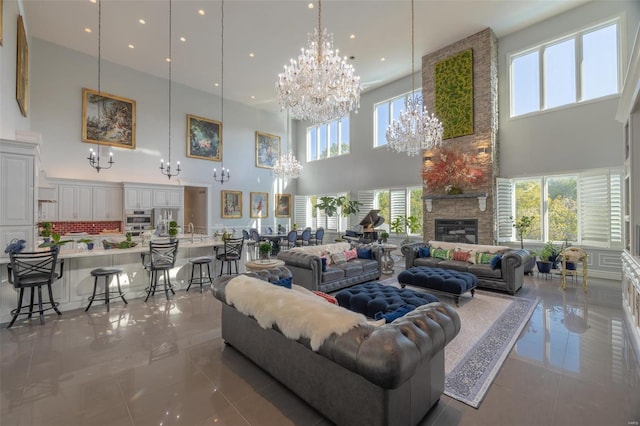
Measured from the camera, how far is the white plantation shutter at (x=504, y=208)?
24.6ft

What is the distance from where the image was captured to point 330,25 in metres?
7.08

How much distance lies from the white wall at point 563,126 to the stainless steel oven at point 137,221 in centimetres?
1074

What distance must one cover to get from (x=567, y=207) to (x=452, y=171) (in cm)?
275

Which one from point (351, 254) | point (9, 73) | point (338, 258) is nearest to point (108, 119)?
point (9, 73)

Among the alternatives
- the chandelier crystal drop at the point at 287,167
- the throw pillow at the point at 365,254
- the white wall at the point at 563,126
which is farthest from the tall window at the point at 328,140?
the throw pillow at the point at 365,254

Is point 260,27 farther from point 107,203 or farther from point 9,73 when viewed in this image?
point 107,203

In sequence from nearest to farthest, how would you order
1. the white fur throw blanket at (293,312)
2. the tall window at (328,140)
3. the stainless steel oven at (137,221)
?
the white fur throw blanket at (293,312), the stainless steel oven at (137,221), the tall window at (328,140)

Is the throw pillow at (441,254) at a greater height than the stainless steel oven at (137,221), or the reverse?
the stainless steel oven at (137,221)

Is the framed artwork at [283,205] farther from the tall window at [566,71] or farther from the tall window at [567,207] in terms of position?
the tall window at [566,71]

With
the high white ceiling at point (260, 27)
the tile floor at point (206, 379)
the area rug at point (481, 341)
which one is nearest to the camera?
the tile floor at point (206, 379)

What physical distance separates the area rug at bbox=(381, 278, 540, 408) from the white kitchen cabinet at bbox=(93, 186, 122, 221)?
9262 mm

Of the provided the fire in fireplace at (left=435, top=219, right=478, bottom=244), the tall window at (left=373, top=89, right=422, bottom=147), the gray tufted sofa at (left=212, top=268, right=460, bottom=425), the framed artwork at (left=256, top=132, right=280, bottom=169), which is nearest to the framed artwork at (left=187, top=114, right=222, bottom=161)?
the framed artwork at (left=256, top=132, right=280, bottom=169)

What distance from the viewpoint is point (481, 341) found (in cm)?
328

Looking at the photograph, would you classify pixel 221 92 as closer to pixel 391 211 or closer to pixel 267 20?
pixel 267 20
